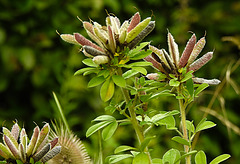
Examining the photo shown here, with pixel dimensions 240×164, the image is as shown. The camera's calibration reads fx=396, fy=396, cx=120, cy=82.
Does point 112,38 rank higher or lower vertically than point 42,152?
higher

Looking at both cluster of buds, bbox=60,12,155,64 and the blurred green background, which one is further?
the blurred green background

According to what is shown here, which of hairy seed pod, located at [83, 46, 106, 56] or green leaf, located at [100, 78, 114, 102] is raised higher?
hairy seed pod, located at [83, 46, 106, 56]

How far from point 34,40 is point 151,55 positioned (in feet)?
5.12

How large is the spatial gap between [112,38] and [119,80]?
0.17 feet

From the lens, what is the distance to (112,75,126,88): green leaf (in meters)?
0.49

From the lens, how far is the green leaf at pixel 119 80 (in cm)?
49

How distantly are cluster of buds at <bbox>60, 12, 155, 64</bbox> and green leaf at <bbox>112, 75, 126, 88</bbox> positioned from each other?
23mm

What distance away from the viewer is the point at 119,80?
0.50 metres

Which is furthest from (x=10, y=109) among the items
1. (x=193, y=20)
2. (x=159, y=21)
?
(x=193, y=20)

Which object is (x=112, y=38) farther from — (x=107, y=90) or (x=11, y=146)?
(x=11, y=146)

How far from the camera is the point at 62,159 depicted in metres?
0.68

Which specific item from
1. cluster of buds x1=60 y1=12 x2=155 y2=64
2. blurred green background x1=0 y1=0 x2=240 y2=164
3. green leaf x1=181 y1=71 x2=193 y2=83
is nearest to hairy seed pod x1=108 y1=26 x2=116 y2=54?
cluster of buds x1=60 y1=12 x2=155 y2=64

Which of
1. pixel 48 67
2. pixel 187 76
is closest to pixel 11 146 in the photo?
pixel 187 76

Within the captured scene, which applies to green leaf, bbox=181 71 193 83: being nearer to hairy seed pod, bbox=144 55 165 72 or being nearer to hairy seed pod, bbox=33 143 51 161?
hairy seed pod, bbox=144 55 165 72
